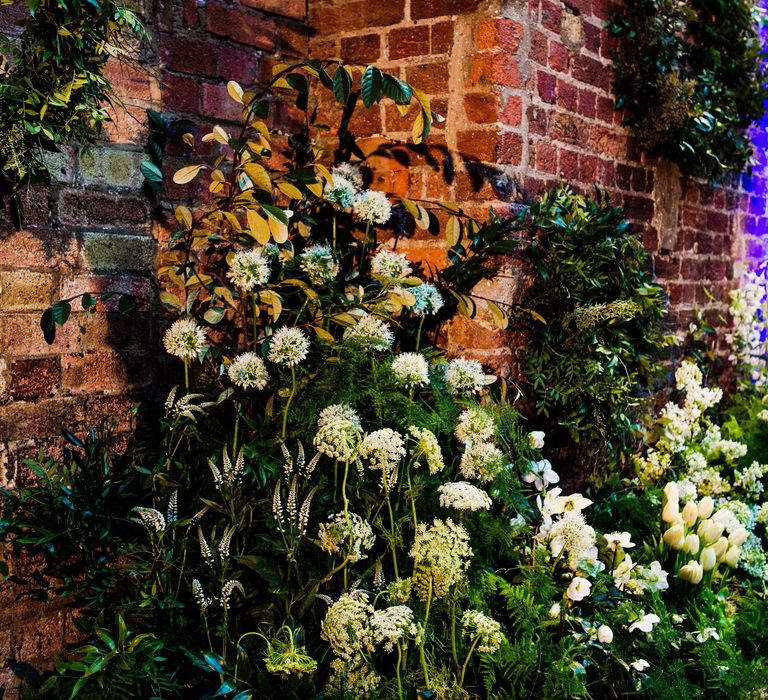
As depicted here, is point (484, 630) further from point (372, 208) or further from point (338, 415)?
point (372, 208)

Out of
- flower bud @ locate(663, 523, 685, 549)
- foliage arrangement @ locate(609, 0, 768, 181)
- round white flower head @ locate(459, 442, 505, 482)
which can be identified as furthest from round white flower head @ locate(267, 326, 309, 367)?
foliage arrangement @ locate(609, 0, 768, 181)

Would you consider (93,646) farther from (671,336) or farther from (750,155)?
(750,155)

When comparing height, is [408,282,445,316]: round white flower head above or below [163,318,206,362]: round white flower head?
above

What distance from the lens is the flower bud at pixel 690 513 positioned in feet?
8.40

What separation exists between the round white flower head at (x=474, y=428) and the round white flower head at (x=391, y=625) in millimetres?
480

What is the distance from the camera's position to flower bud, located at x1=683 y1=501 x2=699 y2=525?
101 inches

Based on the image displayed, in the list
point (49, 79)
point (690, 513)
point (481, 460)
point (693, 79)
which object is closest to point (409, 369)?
point (481, 460)

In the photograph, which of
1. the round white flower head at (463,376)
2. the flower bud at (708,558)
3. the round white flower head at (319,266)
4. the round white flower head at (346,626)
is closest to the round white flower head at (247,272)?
the round white flower head at (319,266)

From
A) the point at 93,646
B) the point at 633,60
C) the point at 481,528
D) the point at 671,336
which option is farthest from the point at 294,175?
the point at 671,336

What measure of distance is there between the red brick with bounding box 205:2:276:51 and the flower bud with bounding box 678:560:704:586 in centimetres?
194

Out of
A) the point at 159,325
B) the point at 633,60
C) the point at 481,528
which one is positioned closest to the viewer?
the point at 481,528

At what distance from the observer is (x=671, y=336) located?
3232 mm

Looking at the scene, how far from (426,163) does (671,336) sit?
1.27 metres

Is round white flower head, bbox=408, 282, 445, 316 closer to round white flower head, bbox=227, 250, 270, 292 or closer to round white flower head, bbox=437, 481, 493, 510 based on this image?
round white flower head, bbox=227, 250, 270, 292
